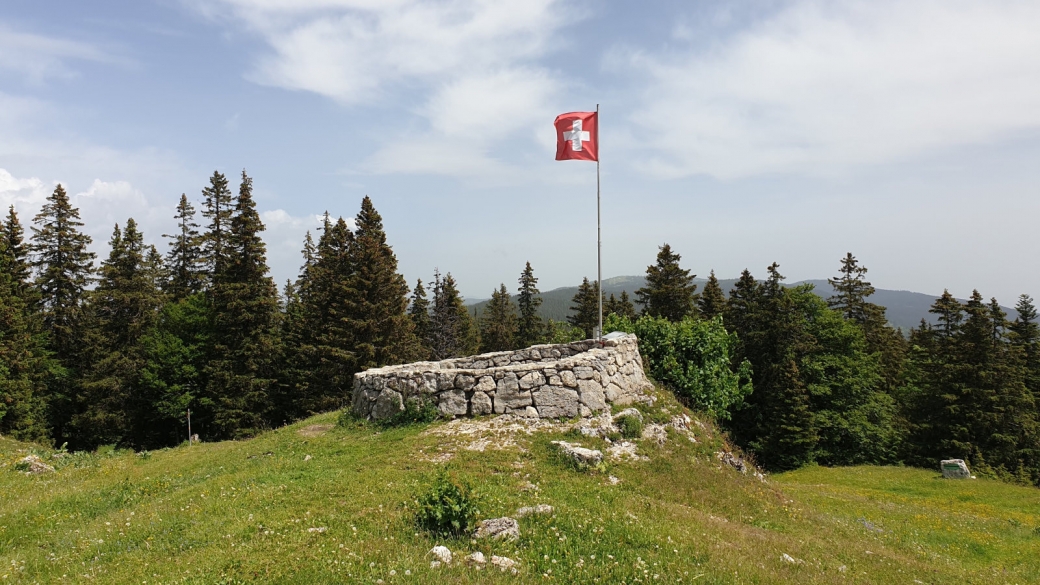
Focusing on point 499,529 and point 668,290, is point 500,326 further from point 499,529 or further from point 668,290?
point 499,529

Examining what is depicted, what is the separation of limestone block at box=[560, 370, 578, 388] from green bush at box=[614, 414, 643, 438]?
1.54 meters

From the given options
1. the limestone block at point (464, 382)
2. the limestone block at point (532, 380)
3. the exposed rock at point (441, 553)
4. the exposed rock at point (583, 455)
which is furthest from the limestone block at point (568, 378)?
the exposed rock at point (441, 553)

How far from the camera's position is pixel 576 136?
18062 millimetres

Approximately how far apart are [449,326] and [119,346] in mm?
25365

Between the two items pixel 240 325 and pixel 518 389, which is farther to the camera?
pixel 240 325

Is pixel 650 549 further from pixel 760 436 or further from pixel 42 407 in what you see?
pixel 42 407

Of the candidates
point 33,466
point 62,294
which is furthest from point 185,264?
point 33,466

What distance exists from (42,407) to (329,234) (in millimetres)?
21843

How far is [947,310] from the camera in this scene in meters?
42.2

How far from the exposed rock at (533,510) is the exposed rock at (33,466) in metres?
12.6

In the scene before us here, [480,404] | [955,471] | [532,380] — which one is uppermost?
[532,380]

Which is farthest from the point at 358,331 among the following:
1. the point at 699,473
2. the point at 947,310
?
the point at 947,310

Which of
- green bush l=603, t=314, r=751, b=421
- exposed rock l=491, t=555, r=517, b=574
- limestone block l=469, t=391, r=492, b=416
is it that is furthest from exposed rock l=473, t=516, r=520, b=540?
green bush l=603, t=314, r=751, b=421

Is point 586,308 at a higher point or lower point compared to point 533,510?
higher
